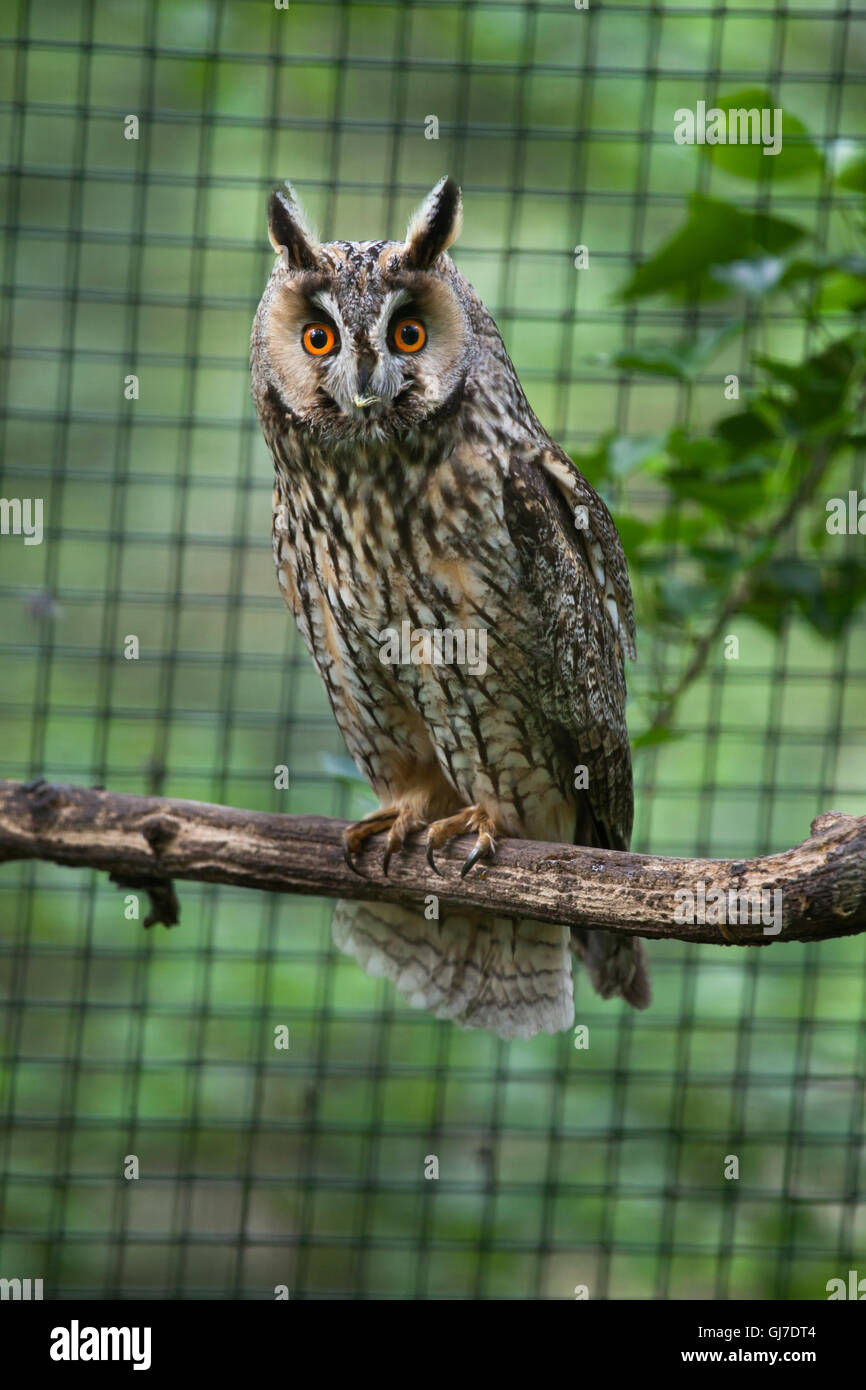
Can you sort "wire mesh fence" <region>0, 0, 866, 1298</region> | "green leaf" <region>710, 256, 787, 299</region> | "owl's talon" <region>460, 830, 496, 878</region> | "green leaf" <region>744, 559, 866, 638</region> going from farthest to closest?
1. "wire mesh fence" <region>0, 0, 866, 1298</region>
2. "green leaf" <region>744, 559, 866, 638</region>
3. "green leaf" <region>710, 256, 787, 299</region>
4. "owl's talon" <region>460, 830, 496, 878</region>

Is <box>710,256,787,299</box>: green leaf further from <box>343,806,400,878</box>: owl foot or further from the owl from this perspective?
<box>343,806,400,878</box>: owl foot

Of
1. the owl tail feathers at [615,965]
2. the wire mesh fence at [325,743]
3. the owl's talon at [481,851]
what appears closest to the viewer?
the owl's talon at [481,851]

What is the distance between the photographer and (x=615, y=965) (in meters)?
2.01

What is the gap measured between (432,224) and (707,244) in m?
0.68

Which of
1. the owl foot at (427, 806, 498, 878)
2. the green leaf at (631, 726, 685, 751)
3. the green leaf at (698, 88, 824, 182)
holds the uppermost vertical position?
the green leaf at (698, 88, 824, 182)

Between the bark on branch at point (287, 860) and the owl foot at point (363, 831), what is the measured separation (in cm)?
1

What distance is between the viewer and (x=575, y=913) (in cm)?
161

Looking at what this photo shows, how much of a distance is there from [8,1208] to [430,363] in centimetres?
235

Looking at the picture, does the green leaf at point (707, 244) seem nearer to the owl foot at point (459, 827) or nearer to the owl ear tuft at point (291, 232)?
the owl ear tuft at point (291, 232)

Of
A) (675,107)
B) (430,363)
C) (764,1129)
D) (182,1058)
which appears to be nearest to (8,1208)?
(182,1058)

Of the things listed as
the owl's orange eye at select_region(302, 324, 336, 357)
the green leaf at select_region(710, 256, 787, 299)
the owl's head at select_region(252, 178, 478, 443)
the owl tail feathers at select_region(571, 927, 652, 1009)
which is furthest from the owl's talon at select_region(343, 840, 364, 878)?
the green leaf at select_region(710, 256, 787, 299)

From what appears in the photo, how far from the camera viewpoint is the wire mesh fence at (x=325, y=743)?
286 cm

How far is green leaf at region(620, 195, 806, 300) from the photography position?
6.74 ft

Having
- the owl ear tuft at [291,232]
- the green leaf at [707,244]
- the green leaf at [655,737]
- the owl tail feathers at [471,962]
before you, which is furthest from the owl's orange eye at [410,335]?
the owl tail feathers at [471,962]
